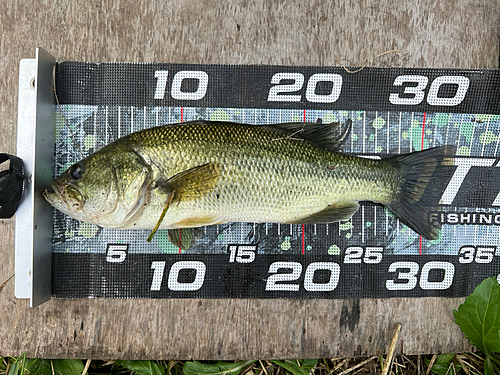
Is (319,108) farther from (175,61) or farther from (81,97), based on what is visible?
(81,97)

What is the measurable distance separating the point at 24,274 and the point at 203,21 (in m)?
2.12

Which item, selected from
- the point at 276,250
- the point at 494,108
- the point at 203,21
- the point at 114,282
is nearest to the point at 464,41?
the point at 494,108

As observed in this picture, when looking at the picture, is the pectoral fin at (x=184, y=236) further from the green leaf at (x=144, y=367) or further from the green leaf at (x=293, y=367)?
the green leaf at (x=293, y=367)

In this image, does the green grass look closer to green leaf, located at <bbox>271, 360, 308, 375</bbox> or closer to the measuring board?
green leaf, located at <bbox>271, 360, 308, 375</bbox>

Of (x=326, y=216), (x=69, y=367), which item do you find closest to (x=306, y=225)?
(x=326, y=216)

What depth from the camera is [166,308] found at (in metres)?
2.28

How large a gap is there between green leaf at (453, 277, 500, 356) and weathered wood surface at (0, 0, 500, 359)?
0.11 metres

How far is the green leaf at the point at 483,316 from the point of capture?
2.15 metres

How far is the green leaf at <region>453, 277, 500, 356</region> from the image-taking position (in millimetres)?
2152

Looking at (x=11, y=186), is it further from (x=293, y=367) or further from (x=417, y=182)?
(x=417, y=182)

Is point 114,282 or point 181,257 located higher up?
point 181,257

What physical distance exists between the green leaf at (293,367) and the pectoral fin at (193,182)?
1341mm

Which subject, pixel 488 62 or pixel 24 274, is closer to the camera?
pixel 24 274

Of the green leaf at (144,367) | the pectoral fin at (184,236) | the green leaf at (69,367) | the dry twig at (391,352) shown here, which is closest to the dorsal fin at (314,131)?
the pectoral fin at (184,236)
